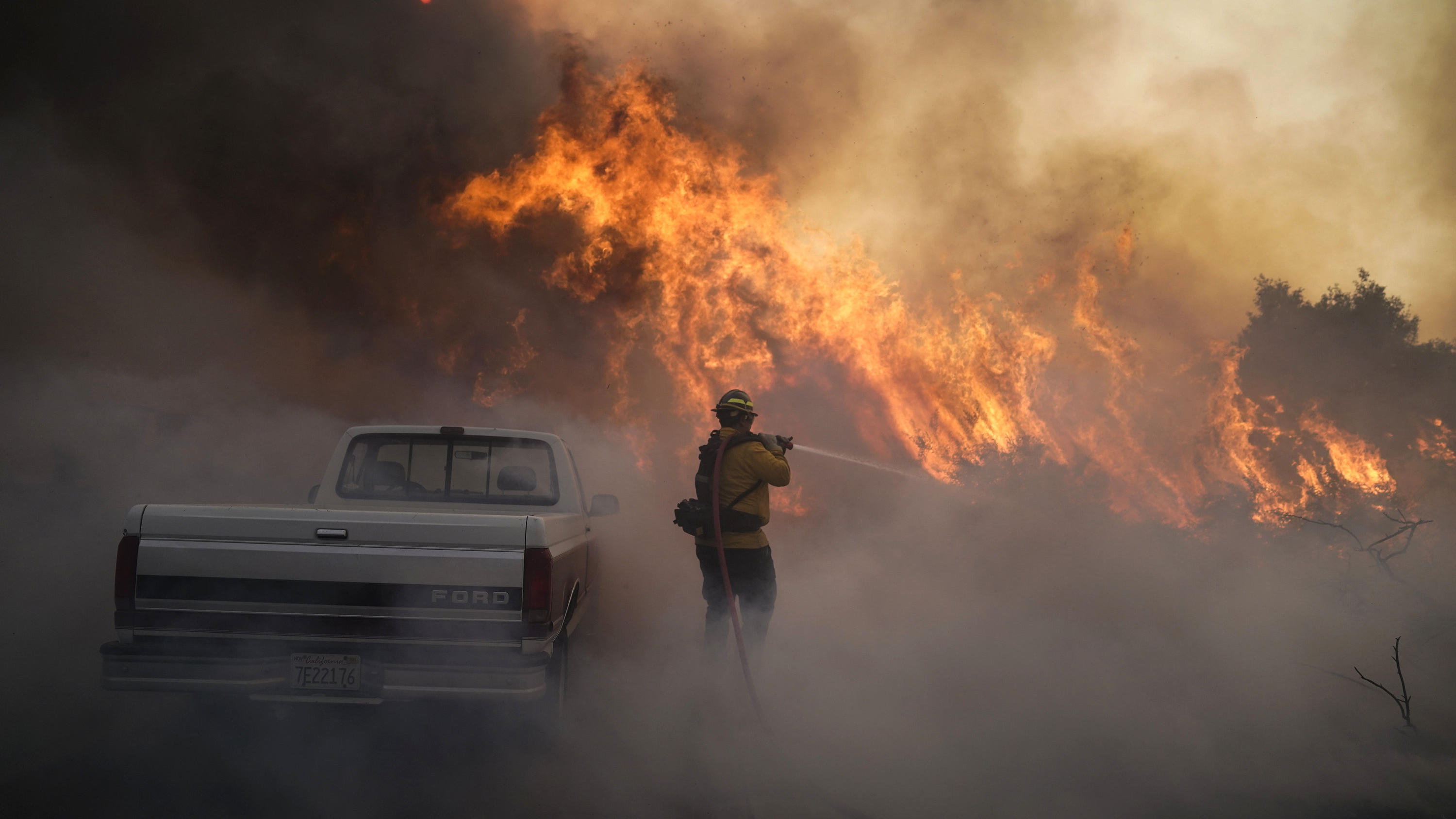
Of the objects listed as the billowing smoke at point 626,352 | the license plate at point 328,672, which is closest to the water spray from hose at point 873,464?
the billowing smoke at point 626,352

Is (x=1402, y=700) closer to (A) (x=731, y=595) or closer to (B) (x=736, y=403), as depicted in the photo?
(A) (x=731, y=595)

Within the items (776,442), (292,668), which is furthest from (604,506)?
(292,668)

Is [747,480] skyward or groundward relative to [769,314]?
groundward

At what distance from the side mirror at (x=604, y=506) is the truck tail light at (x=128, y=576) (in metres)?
2.72

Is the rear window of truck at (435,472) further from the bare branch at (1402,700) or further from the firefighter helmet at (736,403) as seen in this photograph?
the bare branch at (1402,700)

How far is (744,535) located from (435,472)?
7.51 feet

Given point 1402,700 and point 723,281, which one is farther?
point 723,281

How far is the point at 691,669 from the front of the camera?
6273 millimetres

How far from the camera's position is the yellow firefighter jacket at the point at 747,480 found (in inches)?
205

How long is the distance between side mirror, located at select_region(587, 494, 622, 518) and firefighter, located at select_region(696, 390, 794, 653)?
797mm

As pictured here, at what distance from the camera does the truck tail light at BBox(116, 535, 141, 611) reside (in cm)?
361

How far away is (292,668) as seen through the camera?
3646mm

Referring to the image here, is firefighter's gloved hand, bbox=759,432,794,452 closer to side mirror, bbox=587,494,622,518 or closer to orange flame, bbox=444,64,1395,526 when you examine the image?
side mirror, bbox=587,494,622,518

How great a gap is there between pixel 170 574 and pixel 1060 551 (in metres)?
9.57
